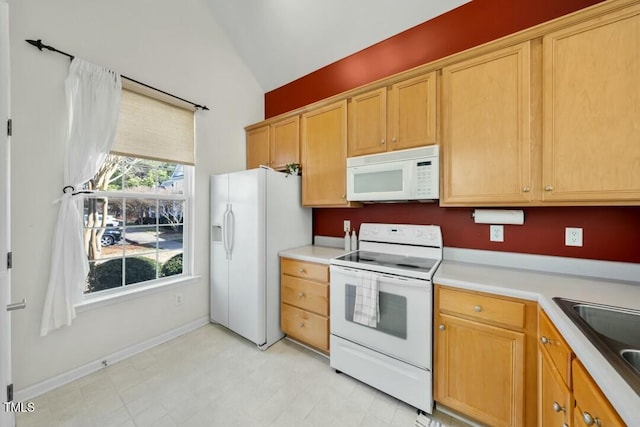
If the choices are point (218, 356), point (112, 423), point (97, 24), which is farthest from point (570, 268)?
point (97, 24)

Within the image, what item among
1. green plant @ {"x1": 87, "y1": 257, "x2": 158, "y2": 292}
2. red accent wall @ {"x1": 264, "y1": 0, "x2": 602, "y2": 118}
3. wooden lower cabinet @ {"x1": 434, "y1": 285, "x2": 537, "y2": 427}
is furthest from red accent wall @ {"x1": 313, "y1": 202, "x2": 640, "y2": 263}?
green plant @ {"x1": 87, "y1": 257, "x2": 158, "y2": 292}

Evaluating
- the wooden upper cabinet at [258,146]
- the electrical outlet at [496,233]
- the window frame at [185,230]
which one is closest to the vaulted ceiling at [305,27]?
the wooden upper cabinet at [258,146]

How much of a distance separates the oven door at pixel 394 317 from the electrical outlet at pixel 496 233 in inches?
30.8

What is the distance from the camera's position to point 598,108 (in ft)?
4.28

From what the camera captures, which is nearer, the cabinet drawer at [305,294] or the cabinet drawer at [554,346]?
the cabinet drawer at [554,346]

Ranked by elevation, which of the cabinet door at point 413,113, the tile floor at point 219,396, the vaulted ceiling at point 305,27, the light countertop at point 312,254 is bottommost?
the tile floor at point 219,396

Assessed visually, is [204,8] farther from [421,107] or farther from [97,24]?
[421,107]

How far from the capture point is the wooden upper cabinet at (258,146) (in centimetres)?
299

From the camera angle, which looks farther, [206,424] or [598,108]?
[206,424]

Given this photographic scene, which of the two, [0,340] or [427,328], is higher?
[0,340]

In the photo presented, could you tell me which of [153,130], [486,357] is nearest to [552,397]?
[486,357]

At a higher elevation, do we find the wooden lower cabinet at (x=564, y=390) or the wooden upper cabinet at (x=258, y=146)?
the wooden upper cabinet at (x=258, y=146)

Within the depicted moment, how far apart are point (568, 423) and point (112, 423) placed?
2.36 m

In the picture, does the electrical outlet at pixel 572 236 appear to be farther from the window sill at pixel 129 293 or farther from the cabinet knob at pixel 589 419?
the window sill at pixel 129 293
